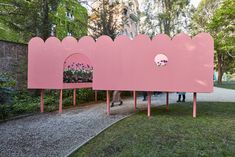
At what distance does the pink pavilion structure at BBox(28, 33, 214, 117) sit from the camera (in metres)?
8.38

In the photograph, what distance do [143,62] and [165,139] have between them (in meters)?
3.43

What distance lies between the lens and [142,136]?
620 cm

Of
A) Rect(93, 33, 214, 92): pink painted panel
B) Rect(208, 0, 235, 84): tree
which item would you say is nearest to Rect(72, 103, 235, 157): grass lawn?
Rect(93, 33, 214, 92): pink painted panel

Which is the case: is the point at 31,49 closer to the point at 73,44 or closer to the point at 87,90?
the point at 73,44

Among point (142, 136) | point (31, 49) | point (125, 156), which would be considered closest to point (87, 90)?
point (31, 49)

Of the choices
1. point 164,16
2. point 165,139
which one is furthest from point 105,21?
point 165,139

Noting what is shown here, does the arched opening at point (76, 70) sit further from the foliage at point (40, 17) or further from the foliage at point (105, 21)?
the foliage at point (105, 21)

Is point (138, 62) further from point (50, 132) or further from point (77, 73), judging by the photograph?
point (77, 73)

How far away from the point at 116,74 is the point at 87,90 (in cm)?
502

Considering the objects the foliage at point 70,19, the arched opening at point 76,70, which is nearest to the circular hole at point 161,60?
the arched opening at point 76,70

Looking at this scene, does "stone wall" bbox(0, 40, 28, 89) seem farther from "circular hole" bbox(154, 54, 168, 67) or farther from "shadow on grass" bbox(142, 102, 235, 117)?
"circular hole" bbox(154, 54, 168, 67)

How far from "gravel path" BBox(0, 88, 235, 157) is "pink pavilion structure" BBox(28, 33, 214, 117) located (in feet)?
4.09

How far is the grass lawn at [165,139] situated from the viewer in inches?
201

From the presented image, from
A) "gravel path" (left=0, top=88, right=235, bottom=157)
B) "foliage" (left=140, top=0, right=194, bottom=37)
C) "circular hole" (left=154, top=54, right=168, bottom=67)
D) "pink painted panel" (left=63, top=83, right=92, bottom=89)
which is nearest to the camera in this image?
"gravel path" (left=0, top=88, right=235, bottom=157)
